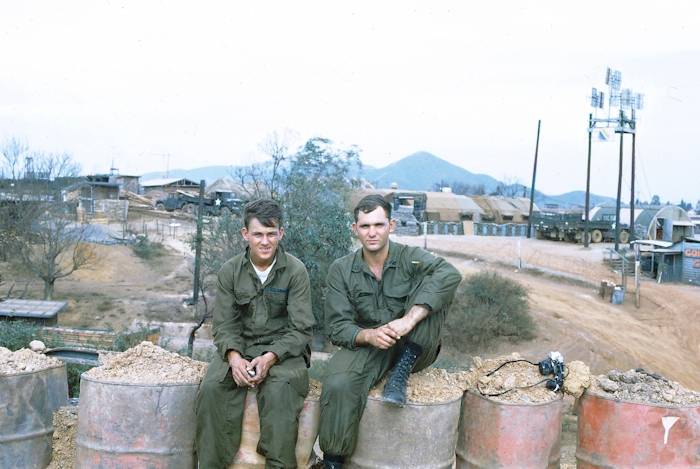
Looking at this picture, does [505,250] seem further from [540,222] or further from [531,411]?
[531,411]

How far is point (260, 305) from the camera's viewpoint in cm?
416

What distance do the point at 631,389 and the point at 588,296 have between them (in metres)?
18.2

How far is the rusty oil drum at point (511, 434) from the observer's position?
3936 mm

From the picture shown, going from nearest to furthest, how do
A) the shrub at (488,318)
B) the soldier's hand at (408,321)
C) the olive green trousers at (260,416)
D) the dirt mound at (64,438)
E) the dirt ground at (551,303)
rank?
the olive green trousers at (260,416) → the soldier's hand at (408,321) → the dirt mound at (64,438) → the dirt ground at (551,303) → the shrub at (488,318)

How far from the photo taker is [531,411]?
3943 millimetres

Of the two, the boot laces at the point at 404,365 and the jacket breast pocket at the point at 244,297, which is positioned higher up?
the jacket breast pocket at the point at 244,297

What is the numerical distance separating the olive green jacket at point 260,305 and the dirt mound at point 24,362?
3.90ft

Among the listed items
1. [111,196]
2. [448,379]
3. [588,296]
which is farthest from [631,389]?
[111,196]

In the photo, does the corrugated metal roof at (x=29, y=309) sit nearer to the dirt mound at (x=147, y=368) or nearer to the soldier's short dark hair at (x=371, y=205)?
the dirt mound at (x=147, y=368)

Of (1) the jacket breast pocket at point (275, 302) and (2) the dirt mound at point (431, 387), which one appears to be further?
(1) the jacket breast pocket at point (275, 302)

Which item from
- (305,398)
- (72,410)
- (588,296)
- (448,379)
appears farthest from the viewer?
(588,296)

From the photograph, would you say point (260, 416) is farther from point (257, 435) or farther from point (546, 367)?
point (546, 367)

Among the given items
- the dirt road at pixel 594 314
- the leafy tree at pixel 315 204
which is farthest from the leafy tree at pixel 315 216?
the dirt road at pixel 594 314

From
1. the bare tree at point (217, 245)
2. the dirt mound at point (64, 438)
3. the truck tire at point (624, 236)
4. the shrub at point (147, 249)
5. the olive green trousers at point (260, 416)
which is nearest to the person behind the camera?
the olive green trousers at point (260, 416)
